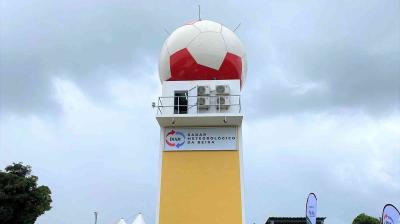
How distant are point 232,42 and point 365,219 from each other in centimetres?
2681

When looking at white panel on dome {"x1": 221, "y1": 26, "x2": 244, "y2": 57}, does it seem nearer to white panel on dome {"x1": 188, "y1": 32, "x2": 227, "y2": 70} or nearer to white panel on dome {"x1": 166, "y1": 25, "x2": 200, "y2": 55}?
white panel on dome {"x1": 188, "y1": 32, "x2": 227, "y2": 70}

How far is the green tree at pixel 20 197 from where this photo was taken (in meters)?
27.6

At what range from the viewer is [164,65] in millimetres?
17562

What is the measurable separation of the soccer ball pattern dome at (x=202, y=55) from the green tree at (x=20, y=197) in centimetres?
1588

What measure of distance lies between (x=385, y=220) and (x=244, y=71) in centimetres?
826

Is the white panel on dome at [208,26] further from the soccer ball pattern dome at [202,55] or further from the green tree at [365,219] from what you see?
the green tree at [365,219]

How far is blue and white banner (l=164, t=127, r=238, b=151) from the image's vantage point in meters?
16.2

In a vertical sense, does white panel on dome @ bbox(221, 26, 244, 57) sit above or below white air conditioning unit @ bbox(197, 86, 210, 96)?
above

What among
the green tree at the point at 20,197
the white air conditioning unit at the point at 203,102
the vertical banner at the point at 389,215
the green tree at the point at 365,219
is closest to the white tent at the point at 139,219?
the white air conditioning unit at the point at 203,102

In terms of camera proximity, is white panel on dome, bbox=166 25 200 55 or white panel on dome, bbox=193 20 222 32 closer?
white panel on dome, bbox=166 25 200 55

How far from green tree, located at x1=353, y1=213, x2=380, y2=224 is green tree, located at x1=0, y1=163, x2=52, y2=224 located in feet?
82.6

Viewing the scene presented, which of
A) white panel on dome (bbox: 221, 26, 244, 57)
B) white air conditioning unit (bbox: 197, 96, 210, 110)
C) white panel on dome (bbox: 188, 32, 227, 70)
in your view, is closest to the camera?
white air conditioning unit (bbox: 197, 96, 210, 110)

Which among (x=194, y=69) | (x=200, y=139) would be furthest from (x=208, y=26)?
(x=200, y=139)

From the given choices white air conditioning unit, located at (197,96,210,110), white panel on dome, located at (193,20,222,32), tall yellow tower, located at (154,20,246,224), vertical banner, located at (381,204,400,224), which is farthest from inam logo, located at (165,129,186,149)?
vertical banner, located at (381,204,400,224)
